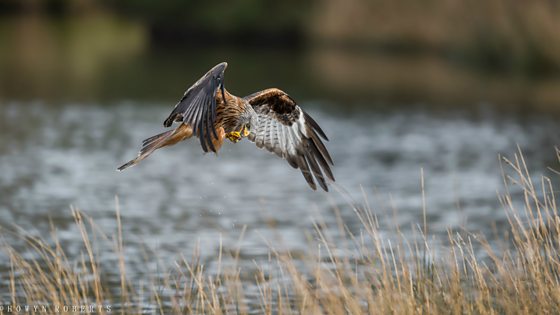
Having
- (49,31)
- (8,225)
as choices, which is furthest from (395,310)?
(49,31)

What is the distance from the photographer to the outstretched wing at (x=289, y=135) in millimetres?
7965

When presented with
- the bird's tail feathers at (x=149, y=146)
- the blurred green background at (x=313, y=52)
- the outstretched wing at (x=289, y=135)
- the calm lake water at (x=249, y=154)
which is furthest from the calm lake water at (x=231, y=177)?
the blurred green background at (x=313, y=52)

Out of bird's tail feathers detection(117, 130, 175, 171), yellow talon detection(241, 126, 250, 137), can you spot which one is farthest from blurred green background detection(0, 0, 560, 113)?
bird's tail feathers detection(117, 130, 175, 171)

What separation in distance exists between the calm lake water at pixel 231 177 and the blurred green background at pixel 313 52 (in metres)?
3.32

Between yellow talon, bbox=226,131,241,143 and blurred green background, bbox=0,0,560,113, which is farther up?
blurred green background, bbox=0,0,560,113

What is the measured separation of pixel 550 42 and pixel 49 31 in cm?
2560

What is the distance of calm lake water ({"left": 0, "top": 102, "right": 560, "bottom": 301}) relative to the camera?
43.4 ft

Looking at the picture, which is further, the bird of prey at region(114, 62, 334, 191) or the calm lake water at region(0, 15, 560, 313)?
the calm lake water at region(0, 15, 560, 313)

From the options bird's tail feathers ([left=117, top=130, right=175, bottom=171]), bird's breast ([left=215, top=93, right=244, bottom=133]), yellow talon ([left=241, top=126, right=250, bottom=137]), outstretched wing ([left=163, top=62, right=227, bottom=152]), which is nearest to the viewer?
outstretched wing ([left=163, top=62, right=227, bottom=152])

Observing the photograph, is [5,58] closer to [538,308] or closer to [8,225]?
[8,225]

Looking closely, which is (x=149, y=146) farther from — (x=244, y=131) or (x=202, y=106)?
(x=244, y=131)

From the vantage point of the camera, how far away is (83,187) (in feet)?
54.0

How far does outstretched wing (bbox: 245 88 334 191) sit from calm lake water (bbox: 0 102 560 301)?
166 centimetres

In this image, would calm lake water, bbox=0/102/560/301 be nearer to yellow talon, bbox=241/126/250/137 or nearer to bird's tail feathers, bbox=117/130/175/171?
yellow talon, bbox=241/126/250/137
